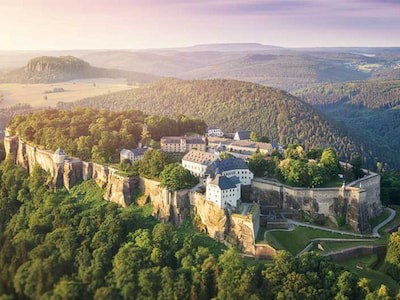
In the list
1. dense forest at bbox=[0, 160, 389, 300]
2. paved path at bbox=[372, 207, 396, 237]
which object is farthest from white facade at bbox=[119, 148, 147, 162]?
paved path at bbox=[372, 207, 396, 237]

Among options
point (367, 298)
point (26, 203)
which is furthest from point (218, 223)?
point (26, 203)

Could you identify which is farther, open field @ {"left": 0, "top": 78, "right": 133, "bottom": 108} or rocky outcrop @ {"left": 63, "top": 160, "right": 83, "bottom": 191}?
open field @ {"left": 0, "top": 78, "right": 133, "bottom": 108}

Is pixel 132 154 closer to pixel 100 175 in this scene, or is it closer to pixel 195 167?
pixel 100 175

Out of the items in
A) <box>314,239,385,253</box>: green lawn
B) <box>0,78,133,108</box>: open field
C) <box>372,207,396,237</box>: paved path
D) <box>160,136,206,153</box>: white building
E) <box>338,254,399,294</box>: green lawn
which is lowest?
<box>338,254,399,294</box>: green lawn

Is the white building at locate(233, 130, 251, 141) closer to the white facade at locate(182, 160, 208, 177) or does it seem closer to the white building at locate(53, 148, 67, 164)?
the white facade at locate(182, 160, 208, 177)

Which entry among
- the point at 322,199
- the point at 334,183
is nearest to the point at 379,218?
the point at 334,183

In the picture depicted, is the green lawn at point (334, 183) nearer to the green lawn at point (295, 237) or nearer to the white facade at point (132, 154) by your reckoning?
the green lawn at point (295, 237)

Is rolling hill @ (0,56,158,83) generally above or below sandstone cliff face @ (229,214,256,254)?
above
